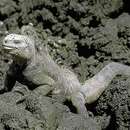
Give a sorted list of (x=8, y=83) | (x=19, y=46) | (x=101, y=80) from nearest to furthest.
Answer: (x=19, y=46) < (x=8, y=83) < (x=101, y=80)

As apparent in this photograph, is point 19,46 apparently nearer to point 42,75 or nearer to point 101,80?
point 42,75

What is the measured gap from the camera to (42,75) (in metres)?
7.81

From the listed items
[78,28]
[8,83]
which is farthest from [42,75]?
[78,28]

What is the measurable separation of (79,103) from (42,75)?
645mm

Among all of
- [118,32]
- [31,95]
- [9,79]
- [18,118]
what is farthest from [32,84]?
[118,32]

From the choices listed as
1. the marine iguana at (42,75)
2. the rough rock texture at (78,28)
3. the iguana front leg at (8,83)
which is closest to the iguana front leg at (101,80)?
the marine iguana at (42,75)

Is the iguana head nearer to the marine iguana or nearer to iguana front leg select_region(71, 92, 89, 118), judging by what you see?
the marine iguana

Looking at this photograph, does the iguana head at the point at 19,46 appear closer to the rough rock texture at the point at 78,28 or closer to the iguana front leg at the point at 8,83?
the iguana front leg at the point at 8,83

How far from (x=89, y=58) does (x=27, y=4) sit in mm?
1644

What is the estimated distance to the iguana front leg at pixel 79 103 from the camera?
25.1ft

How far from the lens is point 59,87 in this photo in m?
8.02

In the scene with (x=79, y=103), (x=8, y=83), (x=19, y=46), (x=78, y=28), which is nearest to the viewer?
(x=19, y=46)

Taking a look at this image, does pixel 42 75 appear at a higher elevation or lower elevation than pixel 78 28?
higher

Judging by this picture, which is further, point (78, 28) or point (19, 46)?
point (78, 28)
